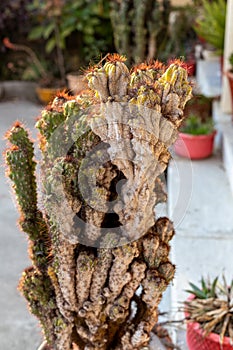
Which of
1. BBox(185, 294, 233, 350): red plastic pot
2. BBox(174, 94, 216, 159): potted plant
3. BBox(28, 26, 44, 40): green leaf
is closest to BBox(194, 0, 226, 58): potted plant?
BBox(174, 94, 216, 159): potted plant

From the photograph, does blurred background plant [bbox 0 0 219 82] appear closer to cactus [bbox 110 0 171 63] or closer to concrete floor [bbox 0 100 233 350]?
cactus [bbox 110 0 171 63]

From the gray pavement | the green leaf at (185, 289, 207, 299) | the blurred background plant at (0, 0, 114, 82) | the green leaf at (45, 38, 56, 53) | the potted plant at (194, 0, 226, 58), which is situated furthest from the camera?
the green leaf at (45, 38, 56, 53)

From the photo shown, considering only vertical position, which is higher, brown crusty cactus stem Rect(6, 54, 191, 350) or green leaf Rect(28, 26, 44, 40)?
green leaf Rect(28, 26, 44, 40)

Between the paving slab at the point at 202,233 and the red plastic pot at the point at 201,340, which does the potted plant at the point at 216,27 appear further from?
the red plastic pot at the point at 201,340

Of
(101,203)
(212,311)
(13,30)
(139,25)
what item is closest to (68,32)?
(13,30)

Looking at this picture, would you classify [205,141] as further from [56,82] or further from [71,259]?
[56,82]

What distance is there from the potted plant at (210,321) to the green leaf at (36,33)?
18.0ft

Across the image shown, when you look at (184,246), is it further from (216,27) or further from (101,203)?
(216,27)

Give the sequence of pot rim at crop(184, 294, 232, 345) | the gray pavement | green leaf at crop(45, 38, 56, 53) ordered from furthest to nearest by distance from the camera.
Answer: green leaf at crop(45, 38, 56, 53) → the gray pavement → pot rim at crop(184, 294, 232, 345)

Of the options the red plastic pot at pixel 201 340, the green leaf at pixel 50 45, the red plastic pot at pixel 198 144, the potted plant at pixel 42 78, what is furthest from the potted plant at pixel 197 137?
the green leaf at pixel 50 45

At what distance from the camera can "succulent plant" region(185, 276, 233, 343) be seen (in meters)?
1.98

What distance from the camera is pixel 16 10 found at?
660 cm

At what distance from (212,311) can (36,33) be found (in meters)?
5.67

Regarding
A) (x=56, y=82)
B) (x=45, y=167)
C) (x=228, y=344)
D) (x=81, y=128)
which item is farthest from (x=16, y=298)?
(x=56, y=82)
